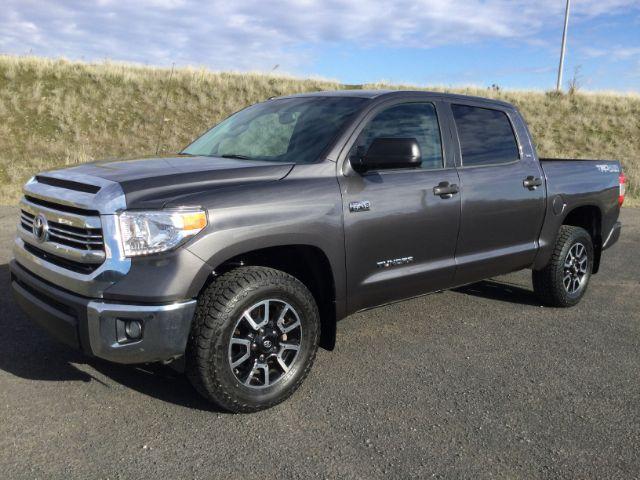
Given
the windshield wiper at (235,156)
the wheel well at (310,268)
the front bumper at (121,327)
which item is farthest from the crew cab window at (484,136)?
the front bumper at (121,327)

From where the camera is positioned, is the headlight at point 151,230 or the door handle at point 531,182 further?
the door handle at point 531,182

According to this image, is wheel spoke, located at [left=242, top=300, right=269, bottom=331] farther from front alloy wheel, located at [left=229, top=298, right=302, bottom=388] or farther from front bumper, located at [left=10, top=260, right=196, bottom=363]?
front bumper, located at [left=10, top=260, right=196, bottom=363]

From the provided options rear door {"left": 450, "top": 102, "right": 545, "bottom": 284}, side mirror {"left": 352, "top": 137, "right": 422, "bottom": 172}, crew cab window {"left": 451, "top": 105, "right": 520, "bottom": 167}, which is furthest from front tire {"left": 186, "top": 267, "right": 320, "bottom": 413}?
crew cab window {"left": 451, "top": 105, "right": 520, "bottom": 167}

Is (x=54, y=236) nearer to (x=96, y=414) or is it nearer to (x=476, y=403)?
(x=96, y=414)

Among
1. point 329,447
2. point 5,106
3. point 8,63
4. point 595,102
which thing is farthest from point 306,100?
point 595,102

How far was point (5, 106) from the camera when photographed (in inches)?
796

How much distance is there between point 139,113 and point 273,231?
20.1m

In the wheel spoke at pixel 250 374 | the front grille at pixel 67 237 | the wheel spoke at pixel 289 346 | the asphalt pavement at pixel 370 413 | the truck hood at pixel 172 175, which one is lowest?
the asphalt pavement at pixel 370 413

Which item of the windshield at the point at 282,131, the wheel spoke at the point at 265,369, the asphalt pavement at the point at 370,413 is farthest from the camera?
the windshield at the point at 282,131

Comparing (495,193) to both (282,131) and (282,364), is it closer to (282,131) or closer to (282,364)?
(282,131)

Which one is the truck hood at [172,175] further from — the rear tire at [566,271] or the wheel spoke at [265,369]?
the rear tire at [566,271]

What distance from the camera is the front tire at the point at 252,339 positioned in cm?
311

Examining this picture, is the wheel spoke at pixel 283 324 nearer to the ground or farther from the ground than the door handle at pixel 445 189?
nearer to the ground

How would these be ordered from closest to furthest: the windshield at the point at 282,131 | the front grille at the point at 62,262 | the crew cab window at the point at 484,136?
the front grille at the point at 62,262 < the windshield at the point at 282,131 < the crew cab window at the point at 484,136
